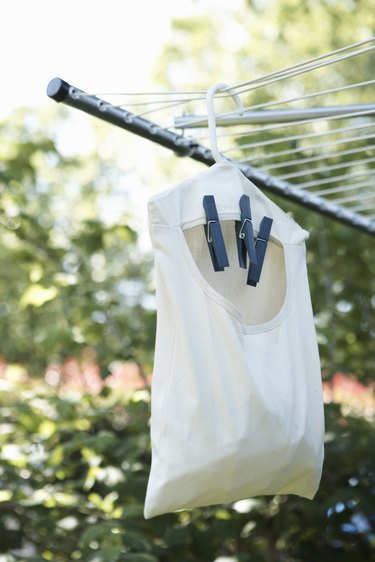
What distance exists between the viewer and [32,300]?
324 centimetres

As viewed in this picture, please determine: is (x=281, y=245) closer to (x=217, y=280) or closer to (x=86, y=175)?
(x=217, y=280)

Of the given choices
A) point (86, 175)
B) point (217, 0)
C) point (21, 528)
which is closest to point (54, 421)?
point (21, 528)

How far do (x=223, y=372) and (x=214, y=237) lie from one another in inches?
9.8

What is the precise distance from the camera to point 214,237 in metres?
A: 1.52

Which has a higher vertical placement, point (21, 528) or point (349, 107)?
point (349, 107)

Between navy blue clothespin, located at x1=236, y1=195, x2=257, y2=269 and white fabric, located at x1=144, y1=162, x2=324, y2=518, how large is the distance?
0.6 inches

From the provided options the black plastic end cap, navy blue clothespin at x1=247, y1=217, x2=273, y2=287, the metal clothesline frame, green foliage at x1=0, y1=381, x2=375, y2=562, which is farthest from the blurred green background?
the black plastic end cap

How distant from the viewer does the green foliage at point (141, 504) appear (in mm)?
2879

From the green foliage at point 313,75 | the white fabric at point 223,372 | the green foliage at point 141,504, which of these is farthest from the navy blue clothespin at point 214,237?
the green foliage at point 141,504

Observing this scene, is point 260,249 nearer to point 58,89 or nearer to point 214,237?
point 214,237

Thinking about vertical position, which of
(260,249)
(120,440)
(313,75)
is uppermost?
(313,75)

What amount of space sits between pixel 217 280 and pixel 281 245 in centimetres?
19

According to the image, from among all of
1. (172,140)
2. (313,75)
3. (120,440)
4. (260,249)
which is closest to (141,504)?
(120,440)

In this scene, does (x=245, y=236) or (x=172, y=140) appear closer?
(x=245, y=236)
